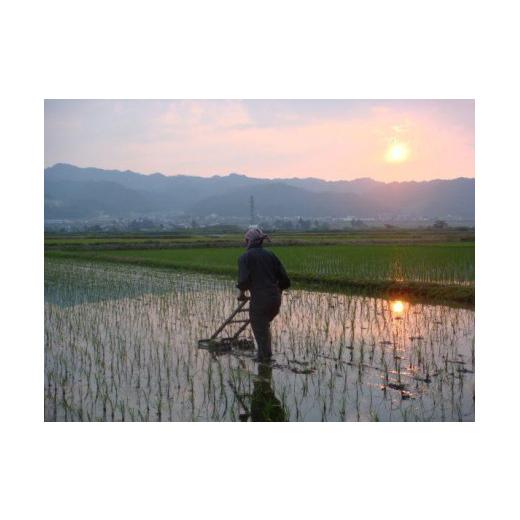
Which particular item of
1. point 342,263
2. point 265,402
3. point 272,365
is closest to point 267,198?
point 342,263

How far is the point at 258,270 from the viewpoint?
5.04m

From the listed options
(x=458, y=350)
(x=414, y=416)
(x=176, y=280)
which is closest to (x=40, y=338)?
(x=414, y=416)

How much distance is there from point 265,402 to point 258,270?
1261 mm

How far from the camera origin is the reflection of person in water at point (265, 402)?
4.05m

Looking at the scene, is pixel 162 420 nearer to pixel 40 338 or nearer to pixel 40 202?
A: pixel 40 338

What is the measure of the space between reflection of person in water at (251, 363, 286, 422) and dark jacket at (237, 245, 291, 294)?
2.69 ft

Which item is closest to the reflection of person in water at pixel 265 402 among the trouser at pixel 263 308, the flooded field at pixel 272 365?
the flooded field at pixel 272 365

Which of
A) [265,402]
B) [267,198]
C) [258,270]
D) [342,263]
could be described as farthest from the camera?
[267,198]

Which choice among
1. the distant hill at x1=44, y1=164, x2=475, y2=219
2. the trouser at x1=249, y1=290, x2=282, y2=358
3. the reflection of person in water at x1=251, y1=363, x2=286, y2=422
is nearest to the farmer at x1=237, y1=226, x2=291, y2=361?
the trouser at x1=249, y1=290, x2=282, y2=358

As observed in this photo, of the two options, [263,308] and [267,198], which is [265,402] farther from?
[267,198]

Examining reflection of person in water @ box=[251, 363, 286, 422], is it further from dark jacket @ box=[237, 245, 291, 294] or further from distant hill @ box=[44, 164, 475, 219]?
distant hill @ box=[44, 164, 475, 219]

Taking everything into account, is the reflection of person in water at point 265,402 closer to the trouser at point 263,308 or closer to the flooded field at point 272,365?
the flooded field at point 272,365

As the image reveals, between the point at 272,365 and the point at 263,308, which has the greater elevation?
the point at 263,308

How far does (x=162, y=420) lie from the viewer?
4059 millimetres
